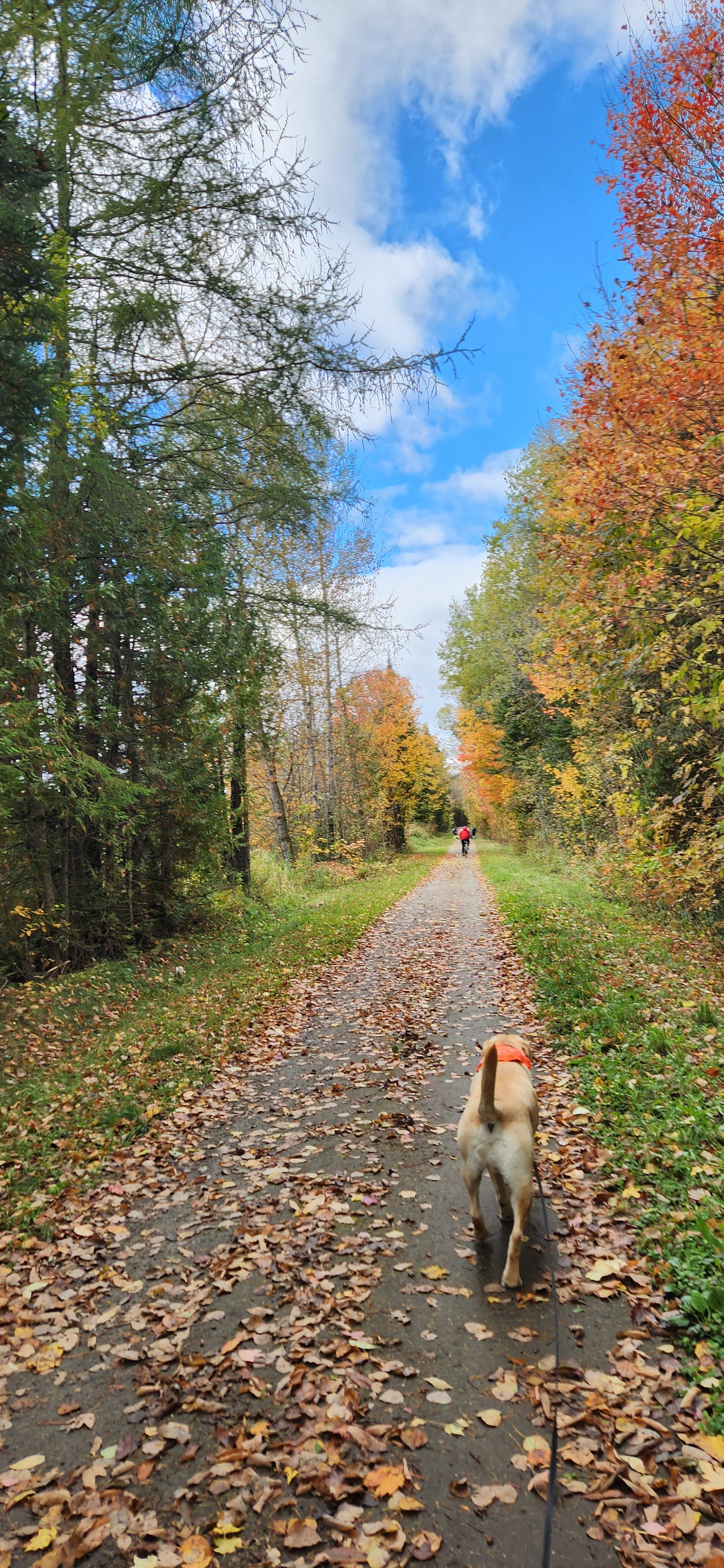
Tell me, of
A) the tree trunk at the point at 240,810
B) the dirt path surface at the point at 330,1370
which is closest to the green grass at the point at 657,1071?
the dirt path surface at the point at 330,1370

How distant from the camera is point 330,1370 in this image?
3.31 metres

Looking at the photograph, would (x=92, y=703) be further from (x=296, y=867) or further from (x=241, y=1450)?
(x=296, y=867)

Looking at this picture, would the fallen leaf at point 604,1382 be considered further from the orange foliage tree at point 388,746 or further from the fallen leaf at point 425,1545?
the orange foliage tree at point 388,746

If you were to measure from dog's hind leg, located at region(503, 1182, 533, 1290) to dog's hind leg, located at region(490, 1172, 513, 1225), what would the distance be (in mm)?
168

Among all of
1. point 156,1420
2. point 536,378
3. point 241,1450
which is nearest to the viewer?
point 241,1450

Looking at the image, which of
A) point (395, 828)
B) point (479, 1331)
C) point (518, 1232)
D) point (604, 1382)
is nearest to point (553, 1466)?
point (604, 1382)

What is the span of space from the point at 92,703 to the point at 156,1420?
867 centimetres

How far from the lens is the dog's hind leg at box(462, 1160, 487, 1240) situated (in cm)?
383

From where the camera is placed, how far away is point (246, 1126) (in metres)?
5.99

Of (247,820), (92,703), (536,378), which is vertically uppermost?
(536,378)

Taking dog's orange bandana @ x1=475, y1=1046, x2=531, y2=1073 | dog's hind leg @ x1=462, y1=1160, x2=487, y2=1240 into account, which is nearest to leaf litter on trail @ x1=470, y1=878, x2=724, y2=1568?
dog's hind leg @ x1=462, y1=1160, x2=487, y2=1240

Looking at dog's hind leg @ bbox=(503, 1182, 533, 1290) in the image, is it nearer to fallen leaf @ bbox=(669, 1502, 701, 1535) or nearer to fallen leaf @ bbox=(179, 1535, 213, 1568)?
fallen leaf @ bbox=(669, 1502, 701, 1535)

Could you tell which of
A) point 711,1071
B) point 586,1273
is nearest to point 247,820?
point 711,1071

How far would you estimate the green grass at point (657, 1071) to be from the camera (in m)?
3.67
